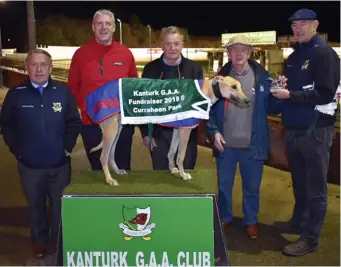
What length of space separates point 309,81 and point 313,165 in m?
0.73

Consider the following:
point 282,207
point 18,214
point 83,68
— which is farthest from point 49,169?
point 282,207

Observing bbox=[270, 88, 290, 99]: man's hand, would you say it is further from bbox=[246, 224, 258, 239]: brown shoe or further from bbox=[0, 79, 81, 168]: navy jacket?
bbox=[0, 79, 81, 168]: navy jacket

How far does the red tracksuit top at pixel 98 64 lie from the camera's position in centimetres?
356

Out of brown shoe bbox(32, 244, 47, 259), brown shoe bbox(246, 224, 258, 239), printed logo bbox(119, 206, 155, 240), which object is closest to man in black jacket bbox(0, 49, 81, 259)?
brown shoe bbox(32, 244, 47, 259)

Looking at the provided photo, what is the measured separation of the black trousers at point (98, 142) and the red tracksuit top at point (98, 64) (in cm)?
15

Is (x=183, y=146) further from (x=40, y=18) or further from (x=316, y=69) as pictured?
(x=40, y=18)

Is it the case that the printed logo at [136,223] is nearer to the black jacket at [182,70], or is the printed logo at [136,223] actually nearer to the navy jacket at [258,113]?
the black jacket at [182,70]

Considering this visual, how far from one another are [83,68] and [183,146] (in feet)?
3.84

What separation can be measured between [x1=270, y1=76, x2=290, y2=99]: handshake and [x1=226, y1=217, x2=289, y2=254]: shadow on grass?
1426 mm

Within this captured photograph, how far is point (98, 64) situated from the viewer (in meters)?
3.56

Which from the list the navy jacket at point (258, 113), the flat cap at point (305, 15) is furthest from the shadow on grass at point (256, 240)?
the flat cap at point (305, 15)

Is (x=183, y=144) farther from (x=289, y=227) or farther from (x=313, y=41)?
(x=289, y=227)

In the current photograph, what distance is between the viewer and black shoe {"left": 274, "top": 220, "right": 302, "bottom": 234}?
4.17m

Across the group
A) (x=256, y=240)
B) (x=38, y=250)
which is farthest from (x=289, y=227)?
(x=38, y=250)
